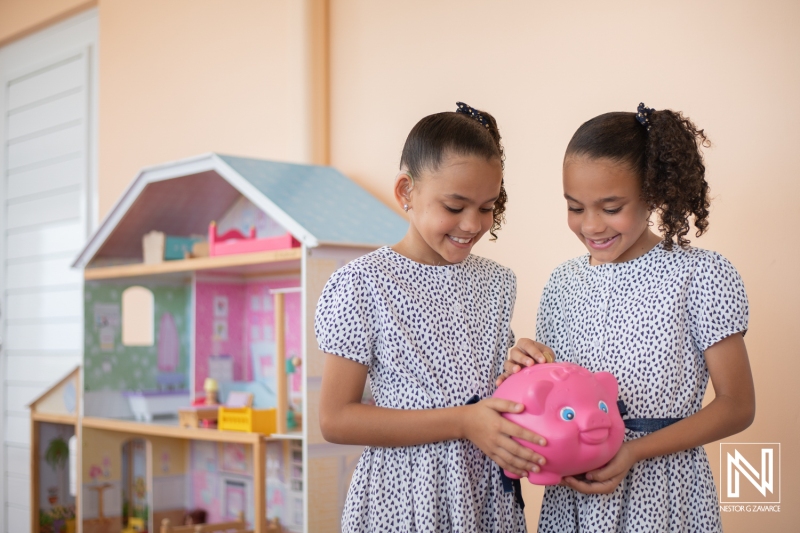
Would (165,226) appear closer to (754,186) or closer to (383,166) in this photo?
(383,166)

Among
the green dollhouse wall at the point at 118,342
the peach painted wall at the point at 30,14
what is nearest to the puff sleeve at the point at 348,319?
the green dollhouse wall at the point at 118,342

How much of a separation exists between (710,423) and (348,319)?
541 mm

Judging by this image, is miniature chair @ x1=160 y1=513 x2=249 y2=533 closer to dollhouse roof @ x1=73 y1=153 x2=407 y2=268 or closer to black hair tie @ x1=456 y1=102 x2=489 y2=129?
dollhouse roof @ x1=73 y1=153 x2=407 y2=268

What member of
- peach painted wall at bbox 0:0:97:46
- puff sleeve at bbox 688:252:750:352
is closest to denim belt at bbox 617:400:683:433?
puff sleeve at bbox 688:252:750:352

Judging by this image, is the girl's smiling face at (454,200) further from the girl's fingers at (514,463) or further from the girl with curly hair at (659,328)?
the girl's fingers at (514,463)

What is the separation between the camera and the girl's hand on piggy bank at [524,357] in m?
1.18

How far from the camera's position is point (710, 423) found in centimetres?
117

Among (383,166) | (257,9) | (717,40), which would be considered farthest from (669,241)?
(257,9)

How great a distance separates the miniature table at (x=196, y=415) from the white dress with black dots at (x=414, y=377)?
1.25 meters

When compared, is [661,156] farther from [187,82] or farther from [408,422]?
[187,82]

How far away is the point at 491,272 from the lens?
1350 millimetres

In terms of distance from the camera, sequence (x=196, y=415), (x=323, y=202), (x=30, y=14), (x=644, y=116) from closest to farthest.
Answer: (x=644, y=116)
(x=323, y=202)
(x=196, y=415)
(x=30, y=14)

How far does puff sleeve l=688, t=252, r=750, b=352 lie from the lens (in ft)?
3.92

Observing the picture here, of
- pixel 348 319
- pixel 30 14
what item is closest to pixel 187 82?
pixel 30 14
